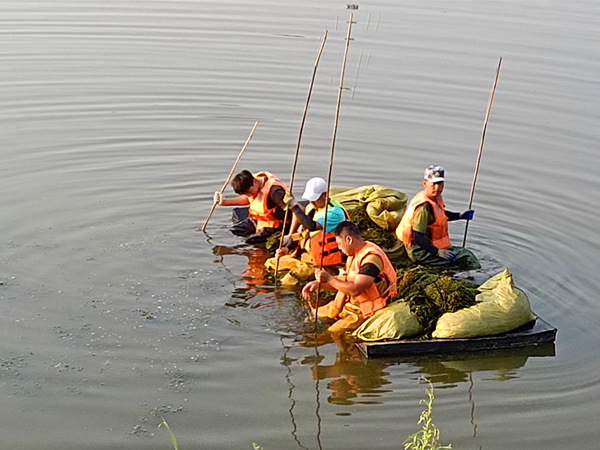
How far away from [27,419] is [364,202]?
537cm

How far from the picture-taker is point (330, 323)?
9.82m

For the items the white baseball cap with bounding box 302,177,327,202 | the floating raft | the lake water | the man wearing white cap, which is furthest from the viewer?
the man wearing white cap

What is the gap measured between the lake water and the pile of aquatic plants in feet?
1.61

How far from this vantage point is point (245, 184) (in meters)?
11.6

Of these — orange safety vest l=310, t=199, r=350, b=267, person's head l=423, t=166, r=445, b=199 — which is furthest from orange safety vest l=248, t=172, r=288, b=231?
person's head l=423, t=166, r=445, b=199

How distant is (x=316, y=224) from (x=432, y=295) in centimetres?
186

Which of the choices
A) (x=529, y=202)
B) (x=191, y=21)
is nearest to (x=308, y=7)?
(x=191, y=21)

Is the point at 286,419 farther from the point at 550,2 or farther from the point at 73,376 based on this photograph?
the point at 550,2

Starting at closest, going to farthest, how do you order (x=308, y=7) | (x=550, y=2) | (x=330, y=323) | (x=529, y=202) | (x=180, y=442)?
(x=180, y=442) → (x=330, y=323) → (x=529, y=202) → (x=308, y=7) → (x=550, y=2)

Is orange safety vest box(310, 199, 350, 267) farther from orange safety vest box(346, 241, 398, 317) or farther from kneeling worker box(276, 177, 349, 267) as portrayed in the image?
orange safety vest box(346, 241, 398, 317)

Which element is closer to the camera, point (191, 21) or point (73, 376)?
point (73, 376)

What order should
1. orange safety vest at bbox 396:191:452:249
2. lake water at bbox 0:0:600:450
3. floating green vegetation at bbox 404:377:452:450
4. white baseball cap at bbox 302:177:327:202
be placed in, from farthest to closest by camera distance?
1. orange safety vest at bbox 396:191:452:249
2. white baseball cap at bbox 302:177:327:202
3. lake water at bbox 0:0:600:450
4. floating green vegetation at bbox 404:377:452:450

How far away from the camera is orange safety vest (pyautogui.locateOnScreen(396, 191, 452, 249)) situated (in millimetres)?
10703

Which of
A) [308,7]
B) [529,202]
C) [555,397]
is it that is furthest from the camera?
[308,7]
